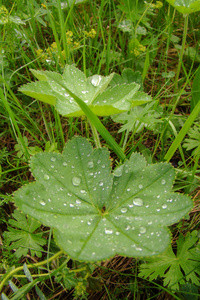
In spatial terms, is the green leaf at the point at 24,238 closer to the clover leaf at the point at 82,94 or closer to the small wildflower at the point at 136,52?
the clover leaf at the point at 82,94

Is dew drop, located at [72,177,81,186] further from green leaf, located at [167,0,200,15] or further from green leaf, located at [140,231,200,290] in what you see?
green leaf, located at [167,0,200,15]

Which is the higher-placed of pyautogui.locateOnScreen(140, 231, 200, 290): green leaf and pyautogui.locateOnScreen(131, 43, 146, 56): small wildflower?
pyautogui.locateOnScreen(131, 43, 146, 56): small wildflower

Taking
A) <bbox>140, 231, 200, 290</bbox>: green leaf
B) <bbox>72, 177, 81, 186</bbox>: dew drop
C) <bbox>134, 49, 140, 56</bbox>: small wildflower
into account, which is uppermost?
<bbox>134, 49, 140, 56</bbox>: small wildflower

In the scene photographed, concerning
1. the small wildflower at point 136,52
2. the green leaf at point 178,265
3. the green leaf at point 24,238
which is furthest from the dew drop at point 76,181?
the small wildflower at point 136,52

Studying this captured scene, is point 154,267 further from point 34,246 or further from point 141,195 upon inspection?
point 34,246

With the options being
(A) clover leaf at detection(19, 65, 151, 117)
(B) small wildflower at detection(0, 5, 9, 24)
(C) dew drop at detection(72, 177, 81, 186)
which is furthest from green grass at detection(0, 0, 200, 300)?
(C) dew drop at detection(72, 177, 81, 186)

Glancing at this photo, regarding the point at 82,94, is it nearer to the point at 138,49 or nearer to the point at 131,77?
the point at 131,77

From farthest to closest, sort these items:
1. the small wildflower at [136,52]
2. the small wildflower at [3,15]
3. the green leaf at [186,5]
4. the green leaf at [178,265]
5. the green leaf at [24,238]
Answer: the small wildflower at [136,52], the small wildflower at [3,15], the green leaf at [186,5], the green leaf at [24,238], the green leaf at [178,265]
